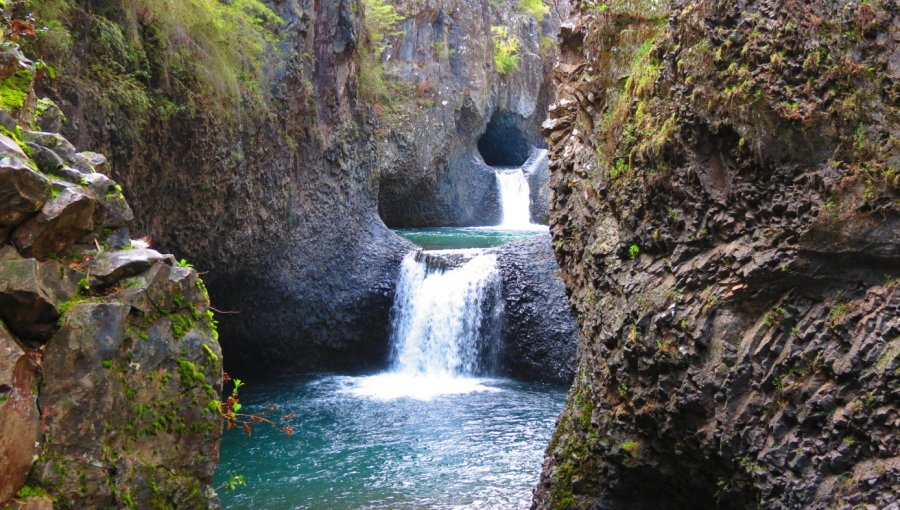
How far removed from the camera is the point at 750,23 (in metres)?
5.36

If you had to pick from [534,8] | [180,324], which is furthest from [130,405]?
[534,8]

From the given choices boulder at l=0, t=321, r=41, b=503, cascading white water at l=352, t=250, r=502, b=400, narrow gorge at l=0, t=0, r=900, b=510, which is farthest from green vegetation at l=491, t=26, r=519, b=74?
boulder at l=0, t=321, r=41, b=503

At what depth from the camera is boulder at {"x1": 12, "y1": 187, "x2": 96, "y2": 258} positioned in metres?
4.19

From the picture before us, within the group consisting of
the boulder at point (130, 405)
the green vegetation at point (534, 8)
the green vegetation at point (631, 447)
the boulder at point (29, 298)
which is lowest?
the green vegetation at point (631, 447)

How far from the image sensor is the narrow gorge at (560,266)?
14.3ft

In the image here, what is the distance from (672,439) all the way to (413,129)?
1775cm

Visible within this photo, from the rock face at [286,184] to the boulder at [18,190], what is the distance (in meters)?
5.72

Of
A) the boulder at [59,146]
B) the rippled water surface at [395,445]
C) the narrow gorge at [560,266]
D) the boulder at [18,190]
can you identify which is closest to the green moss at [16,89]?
the narrow gorge at [560,266]

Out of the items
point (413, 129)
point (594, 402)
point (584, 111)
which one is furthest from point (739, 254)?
point (413, 129)

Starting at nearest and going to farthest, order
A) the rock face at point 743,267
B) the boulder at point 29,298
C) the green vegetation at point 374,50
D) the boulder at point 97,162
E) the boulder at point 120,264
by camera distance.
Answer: the boulder at point 29,298 → the boulder at point 120,264 → the rock face at point 743,267 → the boulder at point 97,162 → the green vegetation at point 374,50

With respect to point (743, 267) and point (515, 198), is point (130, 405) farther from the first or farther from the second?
point (515, 198)

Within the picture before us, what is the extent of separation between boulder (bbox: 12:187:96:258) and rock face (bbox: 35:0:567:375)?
552 centimetres

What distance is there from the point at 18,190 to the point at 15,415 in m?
1.17

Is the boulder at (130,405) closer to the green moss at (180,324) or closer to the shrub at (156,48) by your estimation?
the green moss at (180,324)
